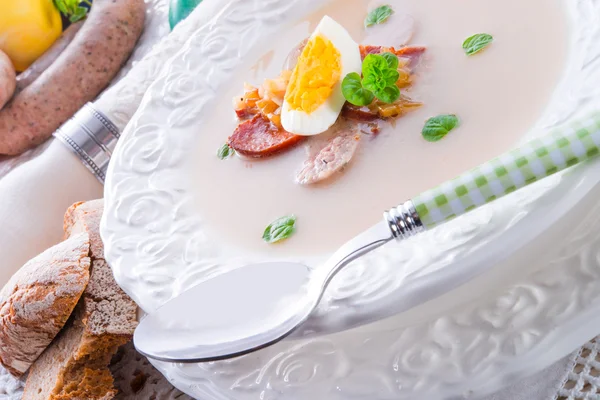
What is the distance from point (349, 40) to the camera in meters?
1.92

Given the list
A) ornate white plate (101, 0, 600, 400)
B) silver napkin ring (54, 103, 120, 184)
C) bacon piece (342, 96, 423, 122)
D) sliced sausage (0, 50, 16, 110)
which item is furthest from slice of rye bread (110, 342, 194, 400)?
sliced sausage (0, 50, 16, 110)

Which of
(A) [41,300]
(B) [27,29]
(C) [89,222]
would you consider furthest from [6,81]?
(A) [41,300]

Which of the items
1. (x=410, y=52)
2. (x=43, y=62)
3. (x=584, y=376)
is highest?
(x=43, y=62)

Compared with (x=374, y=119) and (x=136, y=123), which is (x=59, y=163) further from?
(x=374, y=119)

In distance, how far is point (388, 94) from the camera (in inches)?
66.6

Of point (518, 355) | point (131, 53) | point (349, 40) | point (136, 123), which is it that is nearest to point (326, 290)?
point (518, 355)

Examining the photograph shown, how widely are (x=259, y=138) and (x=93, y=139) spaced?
4.01 feet

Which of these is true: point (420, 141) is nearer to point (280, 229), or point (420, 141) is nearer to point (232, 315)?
point (280, 229)

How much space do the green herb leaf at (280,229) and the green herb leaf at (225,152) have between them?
370 mm

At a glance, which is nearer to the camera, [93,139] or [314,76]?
[314,76]

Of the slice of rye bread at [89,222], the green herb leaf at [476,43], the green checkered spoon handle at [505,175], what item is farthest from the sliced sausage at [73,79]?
the green checkered spoon handle at [505,175]

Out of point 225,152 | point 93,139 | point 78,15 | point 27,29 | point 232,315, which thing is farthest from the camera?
point 78,15

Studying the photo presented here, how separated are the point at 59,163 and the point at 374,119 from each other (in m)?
1.68

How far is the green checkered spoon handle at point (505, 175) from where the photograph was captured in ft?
3.82
